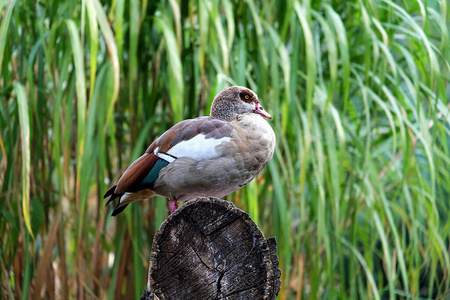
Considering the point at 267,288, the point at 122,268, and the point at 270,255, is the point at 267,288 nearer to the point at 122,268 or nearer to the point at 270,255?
the point at 270,255

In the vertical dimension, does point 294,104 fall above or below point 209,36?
below

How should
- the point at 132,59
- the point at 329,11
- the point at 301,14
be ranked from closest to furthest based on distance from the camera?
1. the point at 132,59
2. the point at 301,14
3. the point at 329,11

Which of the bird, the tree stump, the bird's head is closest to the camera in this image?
the tree stump

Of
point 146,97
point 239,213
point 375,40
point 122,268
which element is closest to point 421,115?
point 375,40

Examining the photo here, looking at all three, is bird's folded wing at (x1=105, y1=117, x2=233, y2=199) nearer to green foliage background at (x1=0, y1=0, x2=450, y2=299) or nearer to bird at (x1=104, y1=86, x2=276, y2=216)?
bird at (x1=104, y1=86, x2=276, y2=216)

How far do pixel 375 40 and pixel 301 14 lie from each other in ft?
1.12

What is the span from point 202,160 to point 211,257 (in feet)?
0.96

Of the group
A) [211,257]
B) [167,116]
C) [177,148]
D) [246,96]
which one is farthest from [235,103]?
[167,116]

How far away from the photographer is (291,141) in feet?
6.45

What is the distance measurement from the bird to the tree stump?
0.76 feet

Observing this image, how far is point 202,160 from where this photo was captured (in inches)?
45.8

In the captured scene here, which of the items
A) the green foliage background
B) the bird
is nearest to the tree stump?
the bird

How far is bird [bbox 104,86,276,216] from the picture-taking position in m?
1.16

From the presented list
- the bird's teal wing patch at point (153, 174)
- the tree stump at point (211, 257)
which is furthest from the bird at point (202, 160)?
the tree stump at point (211, 257)
